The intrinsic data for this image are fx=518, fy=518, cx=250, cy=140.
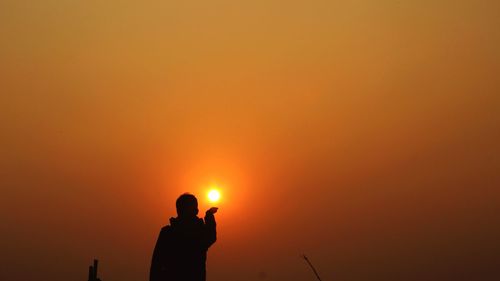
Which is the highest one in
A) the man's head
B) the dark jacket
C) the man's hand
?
the man's head

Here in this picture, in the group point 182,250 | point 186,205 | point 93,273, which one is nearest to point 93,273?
point 93,273

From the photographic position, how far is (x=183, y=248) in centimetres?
830

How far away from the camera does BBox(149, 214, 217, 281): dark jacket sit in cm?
825

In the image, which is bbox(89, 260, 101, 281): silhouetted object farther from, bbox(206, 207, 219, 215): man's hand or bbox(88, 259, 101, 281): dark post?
bbox(206, 207, 219, 215): man's hand

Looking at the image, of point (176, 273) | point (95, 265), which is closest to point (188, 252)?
point (176, 273)

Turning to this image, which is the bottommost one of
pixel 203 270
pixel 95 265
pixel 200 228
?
pixel 203 270

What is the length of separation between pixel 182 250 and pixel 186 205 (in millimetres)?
751

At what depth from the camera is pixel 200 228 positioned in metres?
8.28

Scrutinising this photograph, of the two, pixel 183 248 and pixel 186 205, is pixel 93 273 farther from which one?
pixel 186 205

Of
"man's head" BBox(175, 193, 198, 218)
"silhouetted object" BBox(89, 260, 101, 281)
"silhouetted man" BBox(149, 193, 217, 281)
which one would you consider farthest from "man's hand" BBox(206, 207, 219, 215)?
"silhouetted object" BBox(89, 260, 101, 281)

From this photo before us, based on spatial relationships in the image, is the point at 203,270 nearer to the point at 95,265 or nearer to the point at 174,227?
the point at 174,227

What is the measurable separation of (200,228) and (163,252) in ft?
2.36

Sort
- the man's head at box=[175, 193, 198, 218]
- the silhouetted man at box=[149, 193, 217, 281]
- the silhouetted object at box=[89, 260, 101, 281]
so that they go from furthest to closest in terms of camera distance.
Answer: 1. the silhouetted object at box=[89, 260, 101, 281]
2. the silhouetted man at box=[149, 193, 217, 281]
3. the man's head at box=[175, 193, 198, 218]

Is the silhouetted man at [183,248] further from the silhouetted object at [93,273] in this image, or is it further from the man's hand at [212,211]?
the silhouetted object at [93,273]
